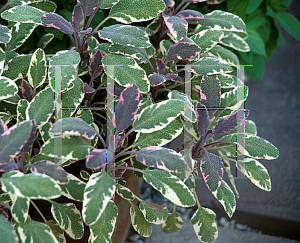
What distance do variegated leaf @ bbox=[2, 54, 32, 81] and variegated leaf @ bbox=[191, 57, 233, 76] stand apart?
328 mm

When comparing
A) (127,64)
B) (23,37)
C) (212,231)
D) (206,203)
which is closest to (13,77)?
(23,37)

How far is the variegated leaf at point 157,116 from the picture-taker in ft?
1.53

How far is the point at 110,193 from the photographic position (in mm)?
405

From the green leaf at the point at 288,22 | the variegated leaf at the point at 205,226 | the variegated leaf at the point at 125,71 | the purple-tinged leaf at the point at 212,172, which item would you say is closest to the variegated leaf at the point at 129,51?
the variegated leaf at the point at 125,71

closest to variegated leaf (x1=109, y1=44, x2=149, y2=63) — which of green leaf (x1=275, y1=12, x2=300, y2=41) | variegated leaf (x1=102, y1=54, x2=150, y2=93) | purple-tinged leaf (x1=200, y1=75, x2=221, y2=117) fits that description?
variegated leaf (x1=102, y1=54, x2=150, y2=93)

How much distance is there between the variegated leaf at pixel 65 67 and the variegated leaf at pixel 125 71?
6 cm

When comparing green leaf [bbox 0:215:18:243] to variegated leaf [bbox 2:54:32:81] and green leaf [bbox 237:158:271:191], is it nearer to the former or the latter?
variegated leaf [bbox 2:54:32:81]

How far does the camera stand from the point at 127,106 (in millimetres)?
466

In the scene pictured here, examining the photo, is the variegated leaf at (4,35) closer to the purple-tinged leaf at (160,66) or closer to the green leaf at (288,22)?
the purple-tinged leaf at (160,66)

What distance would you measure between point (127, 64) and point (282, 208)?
877mm

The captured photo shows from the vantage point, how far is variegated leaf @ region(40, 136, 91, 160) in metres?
0.41

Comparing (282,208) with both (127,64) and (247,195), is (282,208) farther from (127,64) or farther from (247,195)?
(127,64)

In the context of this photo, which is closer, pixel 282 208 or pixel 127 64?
pixel 127 64

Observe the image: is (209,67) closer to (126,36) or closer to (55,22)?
(126,36)
